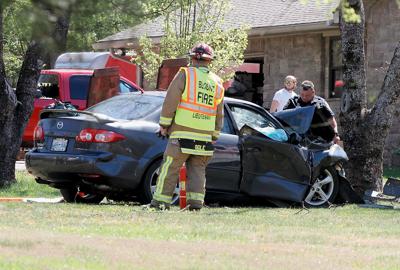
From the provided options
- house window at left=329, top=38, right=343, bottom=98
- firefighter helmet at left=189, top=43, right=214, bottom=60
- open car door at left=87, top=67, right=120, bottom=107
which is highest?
house window at left=329, top=38, right=343, bottom=98

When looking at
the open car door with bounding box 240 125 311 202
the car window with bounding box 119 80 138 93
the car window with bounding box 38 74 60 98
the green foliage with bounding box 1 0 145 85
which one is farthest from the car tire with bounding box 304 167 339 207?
the car window with bounding box 38 74 60 98

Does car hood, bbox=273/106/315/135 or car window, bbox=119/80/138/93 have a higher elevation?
car window, bbox=119/80/138/93

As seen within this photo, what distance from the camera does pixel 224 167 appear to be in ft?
39.7

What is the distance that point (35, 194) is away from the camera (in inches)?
551

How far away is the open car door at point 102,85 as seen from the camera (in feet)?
53.4

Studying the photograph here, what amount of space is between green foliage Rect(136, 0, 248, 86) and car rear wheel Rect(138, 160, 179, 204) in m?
11.6

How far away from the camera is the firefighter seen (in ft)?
34.6

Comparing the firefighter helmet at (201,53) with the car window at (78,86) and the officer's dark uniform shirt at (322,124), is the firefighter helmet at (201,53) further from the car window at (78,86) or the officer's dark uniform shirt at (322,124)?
the car window at (78,86)

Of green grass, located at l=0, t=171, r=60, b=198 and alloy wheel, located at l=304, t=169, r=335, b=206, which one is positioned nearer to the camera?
alloy wheel, located at l=304, t=169, r=335, b=206

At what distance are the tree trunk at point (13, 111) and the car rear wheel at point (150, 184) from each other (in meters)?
3.72

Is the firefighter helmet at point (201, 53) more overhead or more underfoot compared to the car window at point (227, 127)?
more overhead

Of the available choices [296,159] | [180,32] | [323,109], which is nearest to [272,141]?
[296,159]

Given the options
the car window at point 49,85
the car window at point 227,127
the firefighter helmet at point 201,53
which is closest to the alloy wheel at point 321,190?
the car window at point 227,127

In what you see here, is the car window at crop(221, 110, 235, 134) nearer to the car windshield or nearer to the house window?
the car windshield
